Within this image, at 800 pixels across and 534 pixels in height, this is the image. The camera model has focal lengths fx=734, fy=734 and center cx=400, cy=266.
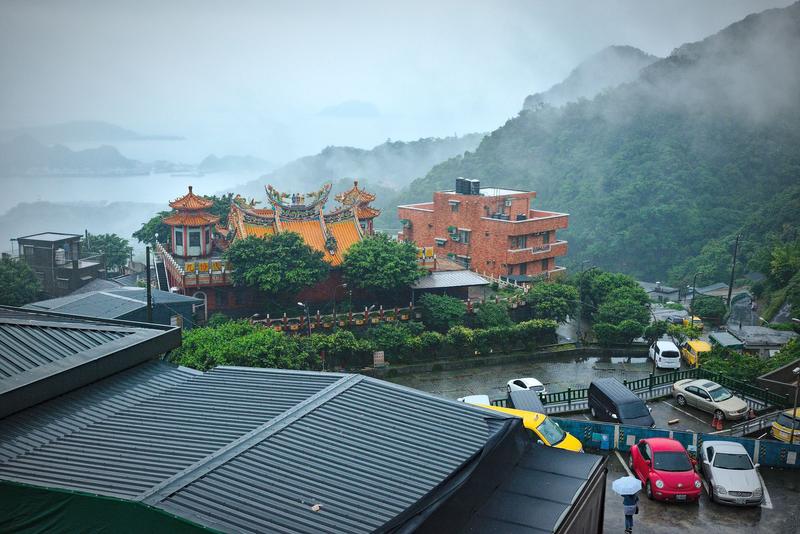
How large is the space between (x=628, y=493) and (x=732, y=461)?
4.86 m

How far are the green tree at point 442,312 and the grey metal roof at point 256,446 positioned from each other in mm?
22283

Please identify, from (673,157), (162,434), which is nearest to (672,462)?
(162,434)

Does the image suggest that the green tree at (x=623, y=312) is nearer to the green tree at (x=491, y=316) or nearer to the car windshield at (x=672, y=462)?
the green tree at (x=491, y=316)

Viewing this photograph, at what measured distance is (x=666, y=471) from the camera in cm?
1700

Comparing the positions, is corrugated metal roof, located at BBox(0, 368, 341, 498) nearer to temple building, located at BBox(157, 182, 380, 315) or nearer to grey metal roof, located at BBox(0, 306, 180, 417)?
grey metal roof, located at BBox(0, 306, 180, 417)

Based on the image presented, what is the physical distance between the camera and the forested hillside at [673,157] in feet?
249

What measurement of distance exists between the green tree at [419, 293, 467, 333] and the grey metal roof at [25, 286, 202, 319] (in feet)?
37.9

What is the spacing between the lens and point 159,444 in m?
11.9

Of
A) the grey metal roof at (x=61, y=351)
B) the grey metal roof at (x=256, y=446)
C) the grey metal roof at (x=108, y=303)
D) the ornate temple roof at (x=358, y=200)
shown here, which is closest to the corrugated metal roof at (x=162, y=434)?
the grey metal roof at (x=256, y=446)

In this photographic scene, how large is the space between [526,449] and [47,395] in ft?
28.4

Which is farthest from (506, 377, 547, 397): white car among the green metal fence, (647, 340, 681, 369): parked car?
(647, 340, 681, 369): parked car

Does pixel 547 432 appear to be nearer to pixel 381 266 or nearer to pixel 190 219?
pixel 381 266

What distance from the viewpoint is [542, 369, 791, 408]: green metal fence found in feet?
81.8

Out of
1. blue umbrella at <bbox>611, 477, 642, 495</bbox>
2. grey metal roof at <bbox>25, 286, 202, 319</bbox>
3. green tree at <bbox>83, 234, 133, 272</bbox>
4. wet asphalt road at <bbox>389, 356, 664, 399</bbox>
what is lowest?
wet asphalt road at <bbox>389, 356, 664, 399</bbox>
